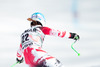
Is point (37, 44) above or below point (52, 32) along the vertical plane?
below

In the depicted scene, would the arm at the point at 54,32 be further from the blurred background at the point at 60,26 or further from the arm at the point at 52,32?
the blurred background at the point at 60,26

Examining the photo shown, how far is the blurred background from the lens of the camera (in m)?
6.07

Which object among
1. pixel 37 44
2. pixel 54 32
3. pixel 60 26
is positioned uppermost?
pixel 54 32

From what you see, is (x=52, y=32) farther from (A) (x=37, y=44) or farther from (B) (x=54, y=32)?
(A) (x=37, y=44)

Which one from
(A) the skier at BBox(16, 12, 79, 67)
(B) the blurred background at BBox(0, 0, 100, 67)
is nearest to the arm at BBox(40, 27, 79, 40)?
(A) the skier at BBox(16, 12, 79, 67)

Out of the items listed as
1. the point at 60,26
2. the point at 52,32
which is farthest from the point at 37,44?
the point at 60,26

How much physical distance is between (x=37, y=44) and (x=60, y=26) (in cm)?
316

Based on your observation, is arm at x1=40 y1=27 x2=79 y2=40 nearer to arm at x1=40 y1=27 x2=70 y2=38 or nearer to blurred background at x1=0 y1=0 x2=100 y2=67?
arm at x1=40 y1=27 x2=70 y2=38

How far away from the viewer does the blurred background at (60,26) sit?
6.07 m

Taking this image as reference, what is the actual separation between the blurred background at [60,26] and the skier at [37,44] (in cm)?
126

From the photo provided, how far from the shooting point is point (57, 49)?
20.4ft

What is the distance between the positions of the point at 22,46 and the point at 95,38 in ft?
10.4

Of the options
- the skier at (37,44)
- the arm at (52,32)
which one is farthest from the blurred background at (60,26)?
the arm at (52,32)

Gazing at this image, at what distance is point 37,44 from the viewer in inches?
163
